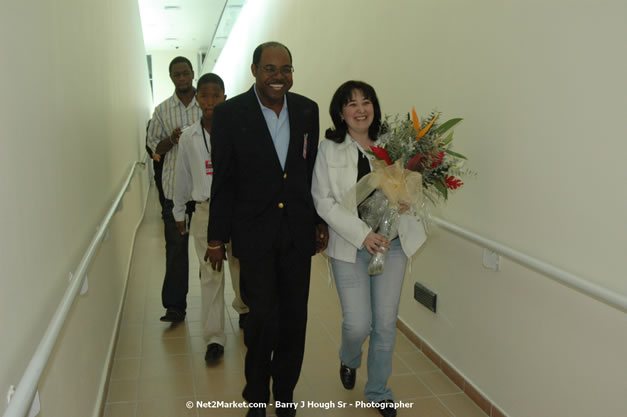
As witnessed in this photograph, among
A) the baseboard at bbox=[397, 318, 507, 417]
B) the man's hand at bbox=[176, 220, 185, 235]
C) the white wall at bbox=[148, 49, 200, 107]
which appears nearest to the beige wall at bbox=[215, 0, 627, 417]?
the baseboard at bbox=[397, 318, 507, 417]

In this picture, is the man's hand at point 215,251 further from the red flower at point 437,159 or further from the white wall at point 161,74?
the white wall at point 161,74

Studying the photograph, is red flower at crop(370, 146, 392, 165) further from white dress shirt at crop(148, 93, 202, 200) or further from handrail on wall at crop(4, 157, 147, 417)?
white dress shirt at crop(148, 93, 202, 200)

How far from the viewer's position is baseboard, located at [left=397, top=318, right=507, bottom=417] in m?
3.04

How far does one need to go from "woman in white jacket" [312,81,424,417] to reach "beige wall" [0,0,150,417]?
1.20 m

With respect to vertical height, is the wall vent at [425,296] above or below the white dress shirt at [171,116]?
below

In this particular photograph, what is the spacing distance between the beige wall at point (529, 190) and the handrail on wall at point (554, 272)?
0.07 meters

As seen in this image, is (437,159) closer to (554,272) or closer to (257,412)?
(554,272)

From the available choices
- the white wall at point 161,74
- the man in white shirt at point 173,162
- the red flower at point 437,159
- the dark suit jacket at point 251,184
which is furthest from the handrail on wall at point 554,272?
the white wall at point 161,74

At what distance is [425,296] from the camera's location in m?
3.85

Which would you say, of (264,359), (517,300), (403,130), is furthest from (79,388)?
(517,300)

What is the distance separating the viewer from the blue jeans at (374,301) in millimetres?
2910

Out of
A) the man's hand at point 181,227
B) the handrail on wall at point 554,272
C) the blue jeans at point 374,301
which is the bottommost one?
the blue jeans at point 374,301

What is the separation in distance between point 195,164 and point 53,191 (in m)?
1.67

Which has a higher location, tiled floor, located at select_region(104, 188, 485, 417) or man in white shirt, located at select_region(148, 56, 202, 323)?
man in white shirt, located at select_region(148, 56, 202, 323)
